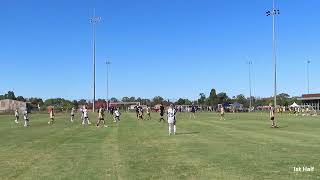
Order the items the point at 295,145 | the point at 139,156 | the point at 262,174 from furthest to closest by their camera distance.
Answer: the point at 295,145 → the point at 139,156 → the point at 262,174

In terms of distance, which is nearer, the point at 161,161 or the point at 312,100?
the point at 161,161

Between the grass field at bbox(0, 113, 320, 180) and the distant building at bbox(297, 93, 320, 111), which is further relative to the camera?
the distant building at bbox(297, 93, 320, 111)

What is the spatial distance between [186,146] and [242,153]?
431 cm

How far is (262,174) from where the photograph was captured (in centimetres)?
1416

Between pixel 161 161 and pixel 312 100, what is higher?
pixel 312 100

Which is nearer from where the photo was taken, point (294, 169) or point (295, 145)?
point (294, 169)

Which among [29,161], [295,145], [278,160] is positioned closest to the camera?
[278,160]

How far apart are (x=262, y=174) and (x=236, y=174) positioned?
65 cm

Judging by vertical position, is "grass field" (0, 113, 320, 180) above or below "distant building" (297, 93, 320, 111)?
below

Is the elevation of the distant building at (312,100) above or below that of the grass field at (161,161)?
above

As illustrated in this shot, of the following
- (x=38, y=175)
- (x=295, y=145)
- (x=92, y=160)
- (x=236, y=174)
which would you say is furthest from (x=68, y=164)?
(x=295, y=145)

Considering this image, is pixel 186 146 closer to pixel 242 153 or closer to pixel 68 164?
pixel 242 153

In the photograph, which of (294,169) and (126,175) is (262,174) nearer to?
(294,169)

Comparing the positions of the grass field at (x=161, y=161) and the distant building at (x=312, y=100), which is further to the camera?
the distant building at (x=312, y=100)
